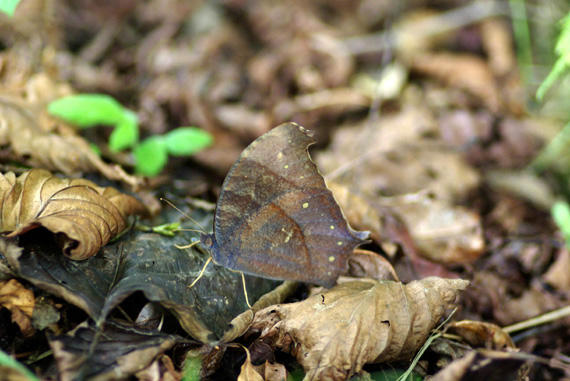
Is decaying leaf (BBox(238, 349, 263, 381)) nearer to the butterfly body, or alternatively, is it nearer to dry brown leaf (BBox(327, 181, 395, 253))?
the butterfly body

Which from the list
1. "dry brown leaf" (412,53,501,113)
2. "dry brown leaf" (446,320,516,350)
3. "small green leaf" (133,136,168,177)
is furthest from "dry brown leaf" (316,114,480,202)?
"small green leaf" (133,136,168,177)

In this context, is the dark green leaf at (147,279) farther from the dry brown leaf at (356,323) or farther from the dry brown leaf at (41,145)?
the dry brown leaf at (41,145)

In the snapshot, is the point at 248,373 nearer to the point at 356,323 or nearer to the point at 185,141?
the point at 356,323

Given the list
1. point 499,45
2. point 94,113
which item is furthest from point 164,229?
point 499,45

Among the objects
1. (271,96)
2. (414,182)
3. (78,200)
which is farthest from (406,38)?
(78,200)

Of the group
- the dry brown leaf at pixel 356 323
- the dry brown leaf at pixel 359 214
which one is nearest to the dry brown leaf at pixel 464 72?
the dry brown leaf at pixel 359 214
